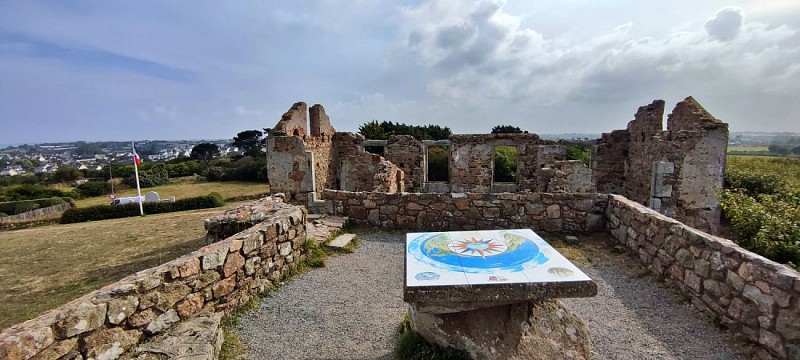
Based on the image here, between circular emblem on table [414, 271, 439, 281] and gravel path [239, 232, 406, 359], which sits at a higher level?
circular emblem on table [414, 271, 439, 281]

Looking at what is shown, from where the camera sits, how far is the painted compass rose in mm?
4029

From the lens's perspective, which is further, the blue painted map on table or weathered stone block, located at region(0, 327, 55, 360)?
the blue painted map on table

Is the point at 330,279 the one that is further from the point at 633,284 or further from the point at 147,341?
the point at 633,284

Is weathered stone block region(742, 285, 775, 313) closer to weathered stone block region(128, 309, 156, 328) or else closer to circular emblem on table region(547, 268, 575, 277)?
circular emblem on table region(547, 268, 575, 277)

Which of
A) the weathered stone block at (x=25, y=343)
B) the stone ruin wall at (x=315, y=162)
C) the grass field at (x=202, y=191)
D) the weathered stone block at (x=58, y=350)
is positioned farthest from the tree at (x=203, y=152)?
the weathered stone block at (x=25, y=343)

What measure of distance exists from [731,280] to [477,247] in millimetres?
2774

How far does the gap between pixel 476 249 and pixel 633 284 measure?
3.07 metres

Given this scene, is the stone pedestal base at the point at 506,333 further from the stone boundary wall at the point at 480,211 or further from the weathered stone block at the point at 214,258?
the stone boundary wall at the point at 480,211

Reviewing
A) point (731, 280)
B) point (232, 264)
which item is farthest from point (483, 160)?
point (232, 264)

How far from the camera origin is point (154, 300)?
3818mm

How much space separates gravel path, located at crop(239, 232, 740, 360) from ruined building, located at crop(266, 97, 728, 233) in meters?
4.88

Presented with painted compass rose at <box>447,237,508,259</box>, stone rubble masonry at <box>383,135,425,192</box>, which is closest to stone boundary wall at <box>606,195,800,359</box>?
painted compass rose at <box>447,237,508,259</box>

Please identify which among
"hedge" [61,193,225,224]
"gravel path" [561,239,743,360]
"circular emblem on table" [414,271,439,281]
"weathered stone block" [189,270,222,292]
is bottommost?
"hedge" [61,193,225,224]

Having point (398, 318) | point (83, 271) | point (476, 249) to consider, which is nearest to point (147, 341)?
point (398, 318)
